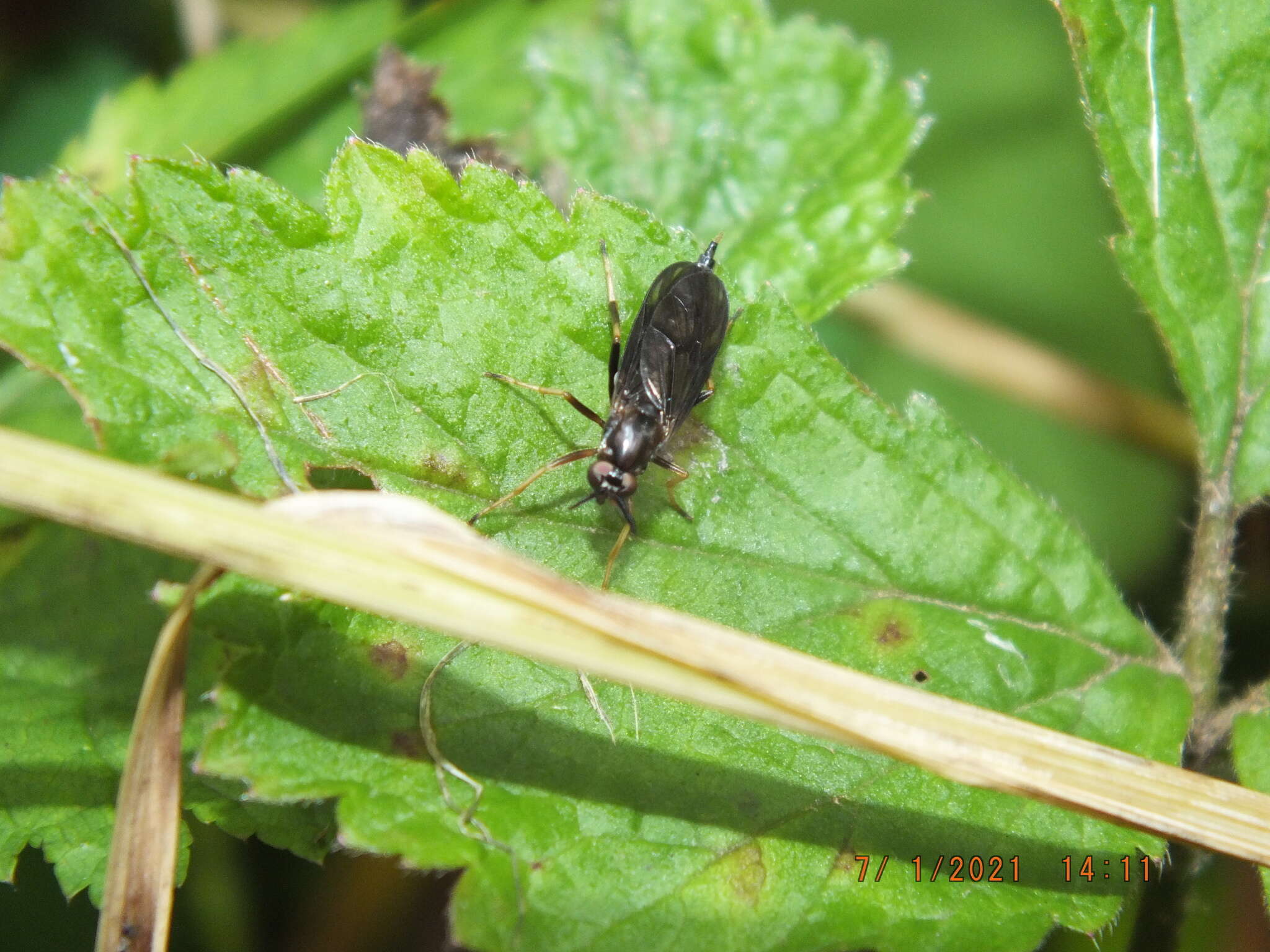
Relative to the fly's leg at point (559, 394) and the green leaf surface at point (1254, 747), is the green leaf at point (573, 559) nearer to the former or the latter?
the fly's leg at point (559, 394)

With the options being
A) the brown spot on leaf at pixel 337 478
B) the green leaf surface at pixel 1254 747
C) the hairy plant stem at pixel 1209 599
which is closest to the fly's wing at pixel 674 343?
the brown spot on leaf at pixel 337 478

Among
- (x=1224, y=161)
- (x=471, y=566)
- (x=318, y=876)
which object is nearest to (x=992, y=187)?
(x=1224, y=161)

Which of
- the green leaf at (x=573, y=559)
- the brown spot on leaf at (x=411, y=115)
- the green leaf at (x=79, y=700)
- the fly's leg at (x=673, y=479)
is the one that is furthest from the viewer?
the brown spot on leaf at (x=411, y=115)

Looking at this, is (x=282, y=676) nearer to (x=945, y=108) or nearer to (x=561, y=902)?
(x=561, y=902)

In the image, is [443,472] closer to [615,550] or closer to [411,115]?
[615,550]

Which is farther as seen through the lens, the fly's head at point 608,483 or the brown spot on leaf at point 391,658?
the fly's head at point 608,483

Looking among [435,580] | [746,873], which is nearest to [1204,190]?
[746,873]

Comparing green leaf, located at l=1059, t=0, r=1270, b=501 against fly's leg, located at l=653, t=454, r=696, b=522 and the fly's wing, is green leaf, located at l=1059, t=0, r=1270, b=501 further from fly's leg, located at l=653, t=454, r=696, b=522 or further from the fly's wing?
fly's leg, located at l=653, t=454, r=696, b=522

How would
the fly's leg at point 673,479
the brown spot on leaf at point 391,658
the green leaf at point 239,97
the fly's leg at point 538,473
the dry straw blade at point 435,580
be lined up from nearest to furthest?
the dry straw blade at point 435,580, the brown spot on leaf at point 391,658, the fly's leg at point 538,473, the fly's leg at point 673,479, the green leaf at point 239,97
